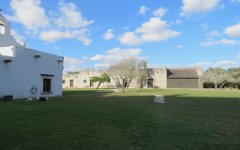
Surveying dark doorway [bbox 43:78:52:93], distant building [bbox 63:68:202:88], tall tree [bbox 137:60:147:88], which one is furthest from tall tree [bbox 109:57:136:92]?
dark doorway [bbox 43:78:52:93]

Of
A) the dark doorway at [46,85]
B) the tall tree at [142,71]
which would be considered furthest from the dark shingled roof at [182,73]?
the dark doorway at [46,85]

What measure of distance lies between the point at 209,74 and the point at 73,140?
148ft

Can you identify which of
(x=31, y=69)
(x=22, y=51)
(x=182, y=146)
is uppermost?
(x=22, y=51)

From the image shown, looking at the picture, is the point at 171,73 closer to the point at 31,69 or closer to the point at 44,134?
the point at 31,69

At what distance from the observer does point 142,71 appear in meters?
45.7

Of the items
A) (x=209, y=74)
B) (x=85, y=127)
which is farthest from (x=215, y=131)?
(x=209, y=74)

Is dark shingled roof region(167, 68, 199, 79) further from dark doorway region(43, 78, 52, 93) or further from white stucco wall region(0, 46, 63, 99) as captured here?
dark doorway region(43, 78, 52, 93)

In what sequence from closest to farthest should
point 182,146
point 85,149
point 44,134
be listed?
point 85,149 → point 182,146 → point 44,134

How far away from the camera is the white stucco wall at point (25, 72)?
58.5 feet

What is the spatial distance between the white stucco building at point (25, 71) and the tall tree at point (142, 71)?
864 inches

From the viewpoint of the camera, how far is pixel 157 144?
213 inches

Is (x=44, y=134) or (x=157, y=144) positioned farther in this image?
(x=44, y=134)

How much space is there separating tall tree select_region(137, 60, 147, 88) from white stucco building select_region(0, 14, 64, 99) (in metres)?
21.9

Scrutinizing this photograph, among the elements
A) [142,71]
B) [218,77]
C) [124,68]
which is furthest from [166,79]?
[124,68]
